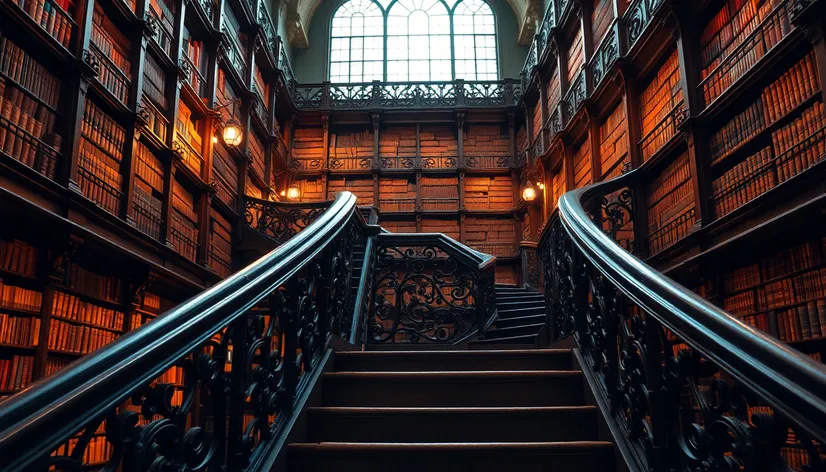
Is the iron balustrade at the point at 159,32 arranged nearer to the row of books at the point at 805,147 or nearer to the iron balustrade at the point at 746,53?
the iron balustrade at the point at 746,53

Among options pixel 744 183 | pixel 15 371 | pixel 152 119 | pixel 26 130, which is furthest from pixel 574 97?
pixel 15 371

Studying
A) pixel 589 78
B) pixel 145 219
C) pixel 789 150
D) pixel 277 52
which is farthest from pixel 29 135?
pixel 277 52

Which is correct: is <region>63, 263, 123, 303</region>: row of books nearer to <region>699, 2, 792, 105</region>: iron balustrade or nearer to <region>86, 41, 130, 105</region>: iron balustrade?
<region>86, 41, 130, 105</region>: iron balustrade

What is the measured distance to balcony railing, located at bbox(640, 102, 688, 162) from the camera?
5.51 meters

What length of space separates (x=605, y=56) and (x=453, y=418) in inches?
244

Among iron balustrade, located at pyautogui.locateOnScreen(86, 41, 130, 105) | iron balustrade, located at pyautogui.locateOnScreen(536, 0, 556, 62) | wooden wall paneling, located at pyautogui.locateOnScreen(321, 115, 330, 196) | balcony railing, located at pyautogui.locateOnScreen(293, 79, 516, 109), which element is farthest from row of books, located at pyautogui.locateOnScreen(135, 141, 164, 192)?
iron balustrade, located at pyautogui.locateOnScreen(536, 0, 556, 62)

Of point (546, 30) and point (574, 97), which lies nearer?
point (574, 97)

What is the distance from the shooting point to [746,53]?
184 inches

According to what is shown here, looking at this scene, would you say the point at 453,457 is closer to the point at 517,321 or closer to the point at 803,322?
the point at 803,322

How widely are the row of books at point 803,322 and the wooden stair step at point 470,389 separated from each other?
2.27 meters

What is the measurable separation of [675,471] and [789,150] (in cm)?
326

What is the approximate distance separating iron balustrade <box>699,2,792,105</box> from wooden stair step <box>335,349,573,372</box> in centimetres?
304

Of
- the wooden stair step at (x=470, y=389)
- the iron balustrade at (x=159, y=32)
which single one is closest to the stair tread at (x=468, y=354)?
the wooden stair step at (x=470, y=389)

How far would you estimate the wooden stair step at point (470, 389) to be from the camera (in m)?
2.35
